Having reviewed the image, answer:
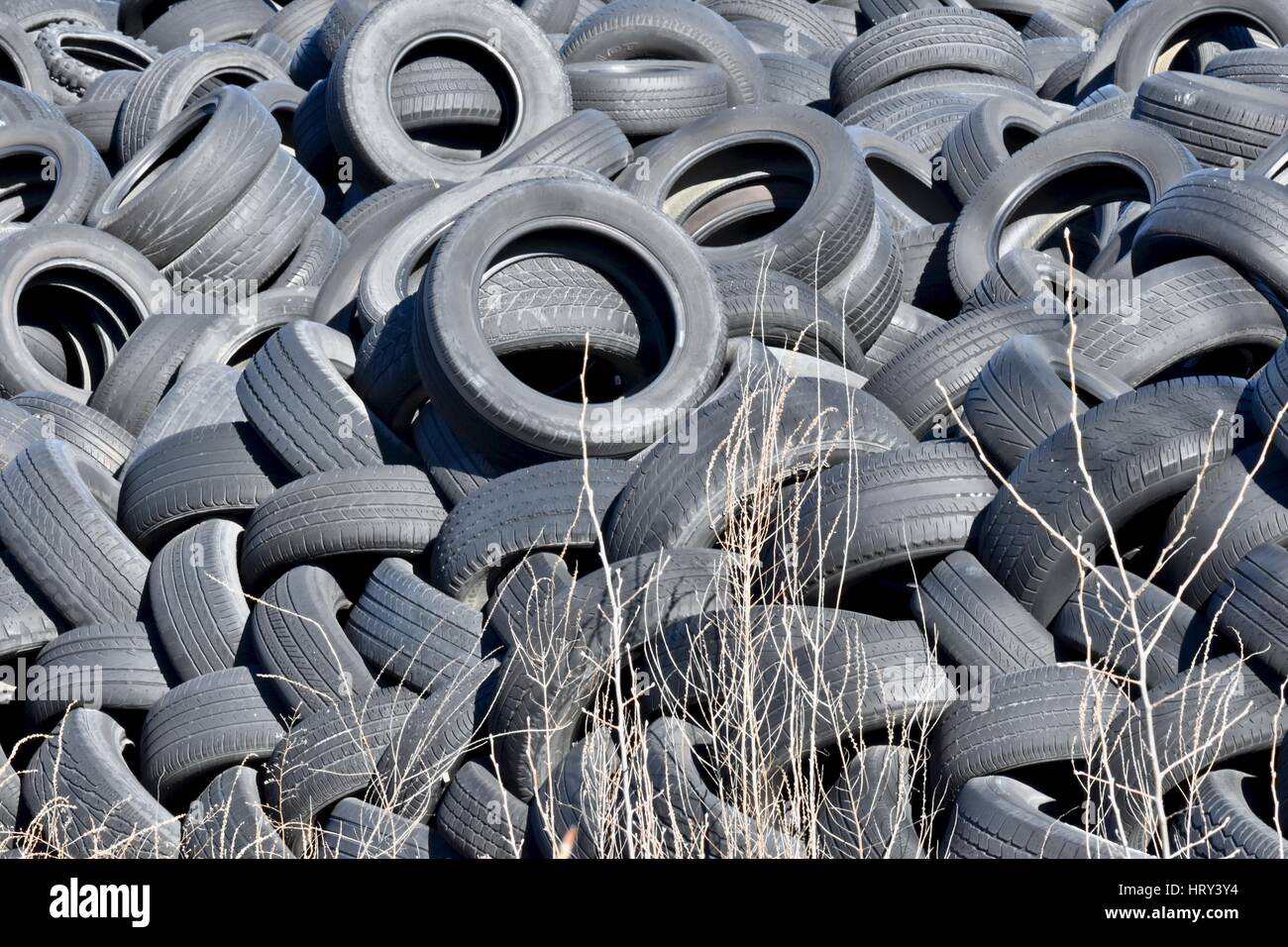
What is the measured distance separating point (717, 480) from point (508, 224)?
57.5 inches

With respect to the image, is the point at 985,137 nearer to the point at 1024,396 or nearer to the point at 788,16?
the point at 788,16

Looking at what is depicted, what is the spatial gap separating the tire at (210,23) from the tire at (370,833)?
7.97m

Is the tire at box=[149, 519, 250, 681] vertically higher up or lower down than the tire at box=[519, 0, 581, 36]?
lower down

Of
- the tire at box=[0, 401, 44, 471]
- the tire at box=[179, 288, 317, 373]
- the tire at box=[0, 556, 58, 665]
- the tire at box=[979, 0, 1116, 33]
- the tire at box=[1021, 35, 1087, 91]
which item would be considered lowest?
the tire at box=[0, 556, 58, 665]

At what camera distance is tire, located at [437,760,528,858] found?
4.93 metres

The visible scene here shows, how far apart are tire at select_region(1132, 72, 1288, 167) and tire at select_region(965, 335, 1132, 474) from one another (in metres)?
2.60

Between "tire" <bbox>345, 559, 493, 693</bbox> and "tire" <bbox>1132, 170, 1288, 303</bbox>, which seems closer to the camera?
"tire" <bbox>345, 559, 493, 693</bbox>

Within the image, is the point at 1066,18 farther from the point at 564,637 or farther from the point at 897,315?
the point at 564,637

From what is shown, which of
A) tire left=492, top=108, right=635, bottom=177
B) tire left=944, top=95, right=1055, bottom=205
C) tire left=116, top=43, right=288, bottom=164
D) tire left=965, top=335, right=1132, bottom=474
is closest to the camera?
tire left=965, top=335, right=1132, bottom=474

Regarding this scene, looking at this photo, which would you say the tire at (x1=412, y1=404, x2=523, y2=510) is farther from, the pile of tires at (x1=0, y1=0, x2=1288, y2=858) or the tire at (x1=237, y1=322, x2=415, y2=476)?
the tire at (x1=237, y1=322, x2=415, y2=476)

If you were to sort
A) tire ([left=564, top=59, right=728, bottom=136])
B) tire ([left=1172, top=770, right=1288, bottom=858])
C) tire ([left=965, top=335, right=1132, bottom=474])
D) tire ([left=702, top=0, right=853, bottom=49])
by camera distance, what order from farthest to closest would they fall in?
tire ([left=702, top=0, right=853, bottom=49]) → tire ([left=564, top=59, right=728, bottom=136]) → tire ([left=965, top=335, right=1132, bottom=474]) → tire ([left=1172, top=770, right=1288, bottom=858])

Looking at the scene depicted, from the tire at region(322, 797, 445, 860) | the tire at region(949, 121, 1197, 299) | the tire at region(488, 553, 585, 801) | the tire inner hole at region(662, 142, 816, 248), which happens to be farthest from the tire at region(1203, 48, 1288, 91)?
the tire at region(322, 797, 445, 860)

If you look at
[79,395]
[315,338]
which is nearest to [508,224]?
[315,338]

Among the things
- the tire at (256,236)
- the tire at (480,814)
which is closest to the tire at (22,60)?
the tire at (256,236)
